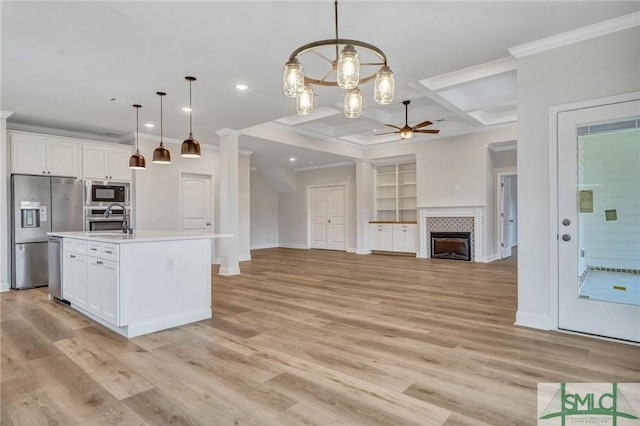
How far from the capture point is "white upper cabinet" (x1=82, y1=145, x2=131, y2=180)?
616 cm

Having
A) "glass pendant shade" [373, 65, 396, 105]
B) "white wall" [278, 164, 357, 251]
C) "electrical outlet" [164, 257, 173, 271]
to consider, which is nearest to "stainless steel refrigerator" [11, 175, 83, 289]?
"electrical outlet" [164, 257, 173, 271]

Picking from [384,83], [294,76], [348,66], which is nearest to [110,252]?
[294,76]

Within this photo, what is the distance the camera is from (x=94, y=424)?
1.85 m

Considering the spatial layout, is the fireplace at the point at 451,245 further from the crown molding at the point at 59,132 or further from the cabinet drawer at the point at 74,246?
the crown molding at the point at 59,132

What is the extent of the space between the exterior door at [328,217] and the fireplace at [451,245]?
2.90 m

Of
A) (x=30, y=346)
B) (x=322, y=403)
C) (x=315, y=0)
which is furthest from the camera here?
(x=30, y=346)

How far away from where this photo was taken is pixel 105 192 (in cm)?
628

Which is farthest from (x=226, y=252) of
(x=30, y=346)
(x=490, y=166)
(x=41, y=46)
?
(x=490, y=166)

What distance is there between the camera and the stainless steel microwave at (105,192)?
20.1 ft

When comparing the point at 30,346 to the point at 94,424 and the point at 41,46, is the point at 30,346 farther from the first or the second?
the point at 41,46

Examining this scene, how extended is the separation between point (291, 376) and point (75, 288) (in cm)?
302

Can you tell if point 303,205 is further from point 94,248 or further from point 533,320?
point 533,320

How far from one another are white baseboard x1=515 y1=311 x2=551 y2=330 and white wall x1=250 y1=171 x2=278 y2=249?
28.6 ft

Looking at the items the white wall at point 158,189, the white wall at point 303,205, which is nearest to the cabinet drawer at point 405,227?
the white wall at point 303,205
